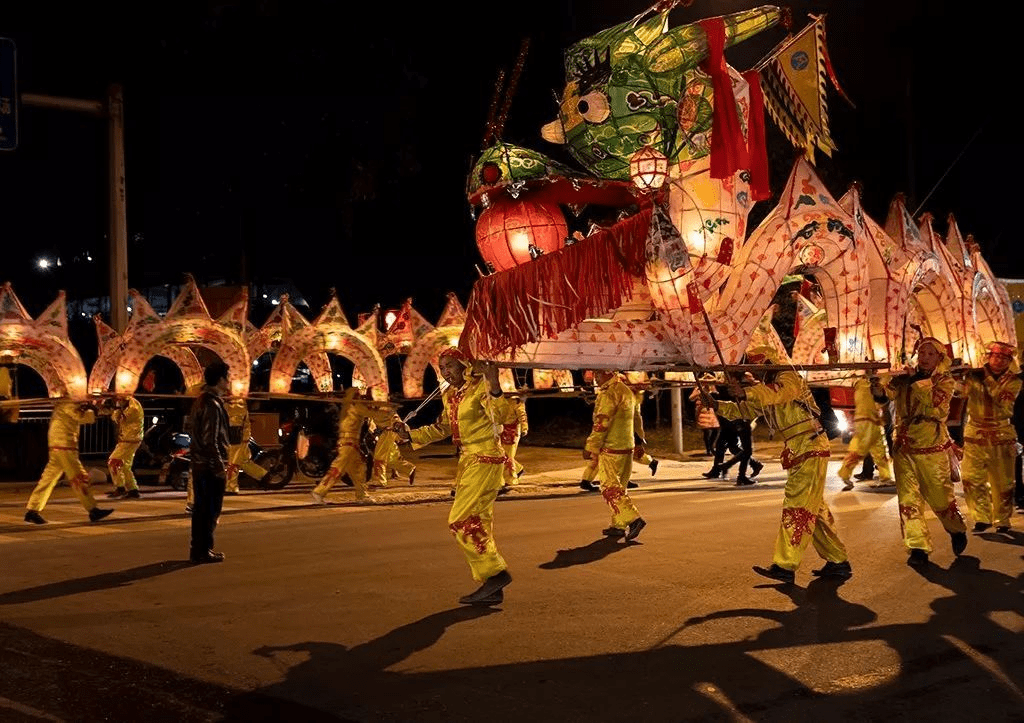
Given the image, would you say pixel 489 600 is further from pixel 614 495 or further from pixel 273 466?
pixel 273 466

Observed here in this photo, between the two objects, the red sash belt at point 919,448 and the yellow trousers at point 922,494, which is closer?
the yellow trousers at point 922,494

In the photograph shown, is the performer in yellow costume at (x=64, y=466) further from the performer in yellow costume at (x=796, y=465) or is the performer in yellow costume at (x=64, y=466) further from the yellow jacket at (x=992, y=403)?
the yellow jacket at (x=992, y=403)

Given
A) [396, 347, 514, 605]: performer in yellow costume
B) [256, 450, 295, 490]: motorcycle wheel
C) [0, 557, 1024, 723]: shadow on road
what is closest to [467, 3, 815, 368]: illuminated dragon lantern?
[396, 347, 514, 605]: performer in yellow costume

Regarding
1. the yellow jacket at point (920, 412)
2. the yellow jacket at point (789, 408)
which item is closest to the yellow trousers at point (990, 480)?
the yellow jacket at point (920, 412)

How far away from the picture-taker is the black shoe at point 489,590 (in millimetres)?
8227

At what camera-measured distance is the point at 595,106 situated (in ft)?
27.4

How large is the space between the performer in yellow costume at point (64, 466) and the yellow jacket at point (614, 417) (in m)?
5.57

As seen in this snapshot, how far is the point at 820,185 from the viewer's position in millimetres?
8625

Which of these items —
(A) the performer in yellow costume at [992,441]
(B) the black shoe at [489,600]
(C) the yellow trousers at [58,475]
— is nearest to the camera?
(B) the black shoe at [489,600]

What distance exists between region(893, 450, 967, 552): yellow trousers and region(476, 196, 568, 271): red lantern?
3.70 metres

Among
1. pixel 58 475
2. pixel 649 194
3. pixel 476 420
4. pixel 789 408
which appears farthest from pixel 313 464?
pixel 649 194

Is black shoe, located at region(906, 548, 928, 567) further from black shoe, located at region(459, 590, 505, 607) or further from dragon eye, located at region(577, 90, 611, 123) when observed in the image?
dragon eye, located at region(577, 90, 611, 123)

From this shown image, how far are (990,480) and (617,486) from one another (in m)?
3.65

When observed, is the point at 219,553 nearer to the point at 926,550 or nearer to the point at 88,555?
the point at 88,555
